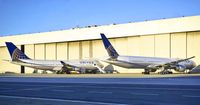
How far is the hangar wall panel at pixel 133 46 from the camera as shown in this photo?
70.9 metres

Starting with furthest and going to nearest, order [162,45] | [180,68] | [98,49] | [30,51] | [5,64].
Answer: [5,64] → [30,51] → [98,49] → [162,45] → [180,68]

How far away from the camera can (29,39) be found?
90.9 meters

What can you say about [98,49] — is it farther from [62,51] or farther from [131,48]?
[62,51]

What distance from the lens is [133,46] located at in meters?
71.5

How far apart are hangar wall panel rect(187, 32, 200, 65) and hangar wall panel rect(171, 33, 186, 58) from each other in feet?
3.09

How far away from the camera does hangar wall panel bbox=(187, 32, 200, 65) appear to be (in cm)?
6273

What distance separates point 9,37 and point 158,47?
43.8 metres

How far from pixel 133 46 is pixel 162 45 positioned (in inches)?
258

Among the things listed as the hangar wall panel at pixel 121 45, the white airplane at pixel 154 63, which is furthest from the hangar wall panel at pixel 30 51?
the white airplane at pixel 154 63

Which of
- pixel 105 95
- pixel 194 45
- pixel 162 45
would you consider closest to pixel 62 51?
pixel 162 45

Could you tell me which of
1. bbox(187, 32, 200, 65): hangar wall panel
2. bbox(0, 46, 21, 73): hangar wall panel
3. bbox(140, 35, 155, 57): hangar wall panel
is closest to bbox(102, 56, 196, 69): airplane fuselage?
bbox(187, 32, 200, 65): hangar wall panel

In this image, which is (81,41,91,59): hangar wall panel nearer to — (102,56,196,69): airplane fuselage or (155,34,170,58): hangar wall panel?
(102,56,196,69): airplane fuselage

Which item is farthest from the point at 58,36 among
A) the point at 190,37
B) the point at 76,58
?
the point at 190,37

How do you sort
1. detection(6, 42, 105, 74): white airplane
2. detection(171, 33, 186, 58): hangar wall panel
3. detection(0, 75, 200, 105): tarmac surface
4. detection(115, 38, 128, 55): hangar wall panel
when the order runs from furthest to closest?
detection(6, 42, 105, 74): white airplane < detection(115, 38, 128, 55): hangar wall panel < detection(171, 33, 186, 58): hangar wall panel < detection(0, 75, 200, 105): tarmac surface
